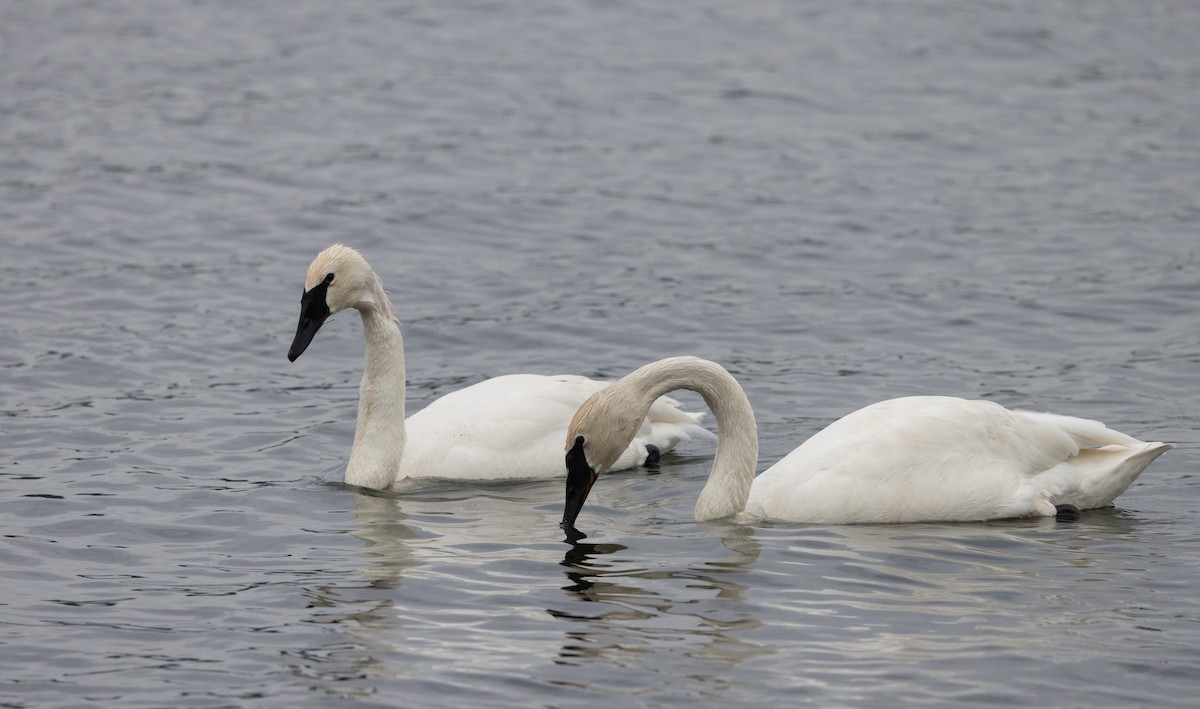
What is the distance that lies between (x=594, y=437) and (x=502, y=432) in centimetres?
171

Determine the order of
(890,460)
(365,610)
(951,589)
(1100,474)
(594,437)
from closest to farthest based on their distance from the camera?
(365,610) → (951,589) → (594,437) → (890,460) → (1100,474)

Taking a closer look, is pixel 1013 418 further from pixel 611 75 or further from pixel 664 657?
pixel 611 75

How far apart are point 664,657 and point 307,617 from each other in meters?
1.74

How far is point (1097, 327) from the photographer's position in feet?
46.0

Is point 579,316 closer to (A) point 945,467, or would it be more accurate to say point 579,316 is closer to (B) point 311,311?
(B) point 311,311

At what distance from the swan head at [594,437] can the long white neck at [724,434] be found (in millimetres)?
340

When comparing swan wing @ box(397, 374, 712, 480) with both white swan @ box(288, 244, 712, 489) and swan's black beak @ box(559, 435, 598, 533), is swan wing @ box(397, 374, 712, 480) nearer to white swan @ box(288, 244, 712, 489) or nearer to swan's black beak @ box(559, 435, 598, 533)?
white swan @ box(288, 244, 712, 489)

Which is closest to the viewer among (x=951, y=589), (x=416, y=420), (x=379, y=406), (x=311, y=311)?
(x=951, y=589)

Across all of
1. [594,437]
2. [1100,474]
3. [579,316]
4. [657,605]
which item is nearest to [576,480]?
[594,437]

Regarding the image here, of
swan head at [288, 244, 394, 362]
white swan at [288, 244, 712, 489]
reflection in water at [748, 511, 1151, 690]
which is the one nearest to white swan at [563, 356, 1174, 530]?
reflection in water at [748, 511, 1151, 690]

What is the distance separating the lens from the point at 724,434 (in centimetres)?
966

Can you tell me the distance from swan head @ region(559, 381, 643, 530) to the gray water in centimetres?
30

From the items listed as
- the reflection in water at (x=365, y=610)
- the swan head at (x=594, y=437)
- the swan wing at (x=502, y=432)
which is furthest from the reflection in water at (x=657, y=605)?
the swan wing at (x=502, y=432)

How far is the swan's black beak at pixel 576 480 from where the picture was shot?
9.15 m
